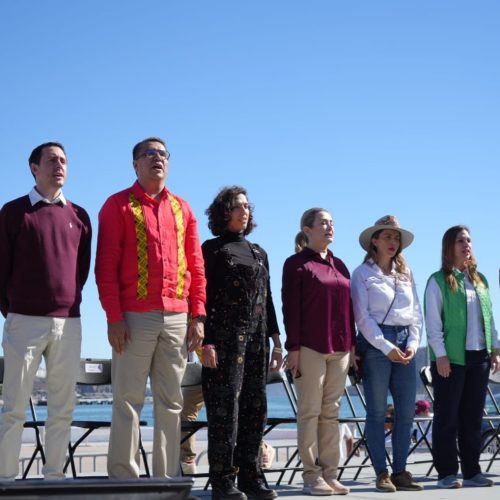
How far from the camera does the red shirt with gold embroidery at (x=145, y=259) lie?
15.1 feet

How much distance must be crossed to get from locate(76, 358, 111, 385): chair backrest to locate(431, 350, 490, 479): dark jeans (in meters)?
2.34

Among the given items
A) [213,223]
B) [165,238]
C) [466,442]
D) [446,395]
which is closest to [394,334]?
[446,395]

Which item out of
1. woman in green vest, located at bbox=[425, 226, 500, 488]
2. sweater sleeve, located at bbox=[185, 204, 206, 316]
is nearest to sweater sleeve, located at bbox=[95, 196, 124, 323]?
sweater sleeve, located at bbox=[185, 204, 206, 316]

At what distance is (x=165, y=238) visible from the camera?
475 cm

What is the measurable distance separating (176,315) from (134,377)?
0.40 meters

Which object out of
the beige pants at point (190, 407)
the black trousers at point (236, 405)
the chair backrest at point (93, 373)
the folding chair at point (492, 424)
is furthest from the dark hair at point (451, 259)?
the chair backrest at point (93, 373)

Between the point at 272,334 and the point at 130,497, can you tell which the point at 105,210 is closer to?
the point at 272,334

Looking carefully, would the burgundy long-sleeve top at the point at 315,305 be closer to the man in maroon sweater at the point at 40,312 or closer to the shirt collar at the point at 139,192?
the shirt collar at the point at 139,192

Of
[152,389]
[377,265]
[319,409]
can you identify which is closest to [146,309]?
[152,389]

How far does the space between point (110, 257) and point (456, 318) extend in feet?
9.10

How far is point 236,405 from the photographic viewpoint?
4898mm

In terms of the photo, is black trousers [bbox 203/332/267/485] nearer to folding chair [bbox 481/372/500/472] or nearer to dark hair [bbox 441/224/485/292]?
dark hair [bbox 441/224/485/292]

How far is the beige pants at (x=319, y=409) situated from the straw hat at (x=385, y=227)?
3.35 ft

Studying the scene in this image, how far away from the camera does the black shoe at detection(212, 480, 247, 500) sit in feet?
15.7
